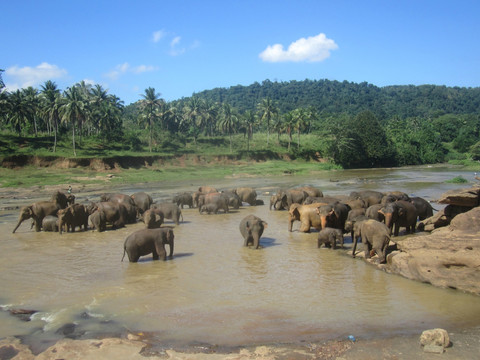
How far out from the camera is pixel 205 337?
25.9 feet

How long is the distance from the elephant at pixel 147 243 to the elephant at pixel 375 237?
5549mm

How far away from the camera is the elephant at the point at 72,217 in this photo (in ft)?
58.3

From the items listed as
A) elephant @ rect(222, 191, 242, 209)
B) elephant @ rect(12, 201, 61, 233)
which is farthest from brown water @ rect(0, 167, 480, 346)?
elephant @ rect(222, 191, 242, 209)

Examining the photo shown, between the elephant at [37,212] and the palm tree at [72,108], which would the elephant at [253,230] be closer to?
the elephant at [37,212]

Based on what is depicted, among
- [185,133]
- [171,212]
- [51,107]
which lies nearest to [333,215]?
[171,212]

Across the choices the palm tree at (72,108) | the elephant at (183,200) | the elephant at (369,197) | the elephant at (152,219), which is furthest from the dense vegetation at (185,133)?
the elephant at (369,197)

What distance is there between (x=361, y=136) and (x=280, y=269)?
69.6 m

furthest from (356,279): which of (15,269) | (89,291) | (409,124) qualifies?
(409,124)

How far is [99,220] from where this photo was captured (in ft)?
59.1

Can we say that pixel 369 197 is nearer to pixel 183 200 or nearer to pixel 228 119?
pixel 183 200

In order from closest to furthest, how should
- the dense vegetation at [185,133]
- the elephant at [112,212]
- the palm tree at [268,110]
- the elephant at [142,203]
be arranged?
1. the elephant at [112,212]
2. the elephant at [142,203]
3. the dense vegetation at [185,133]
4. the palm tree at [268,110]

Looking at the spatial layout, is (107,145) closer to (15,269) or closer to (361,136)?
(361,136)

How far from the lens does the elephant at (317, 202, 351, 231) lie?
50.3 feet

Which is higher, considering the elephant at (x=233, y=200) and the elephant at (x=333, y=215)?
the elephant at (x=333, y=215)
